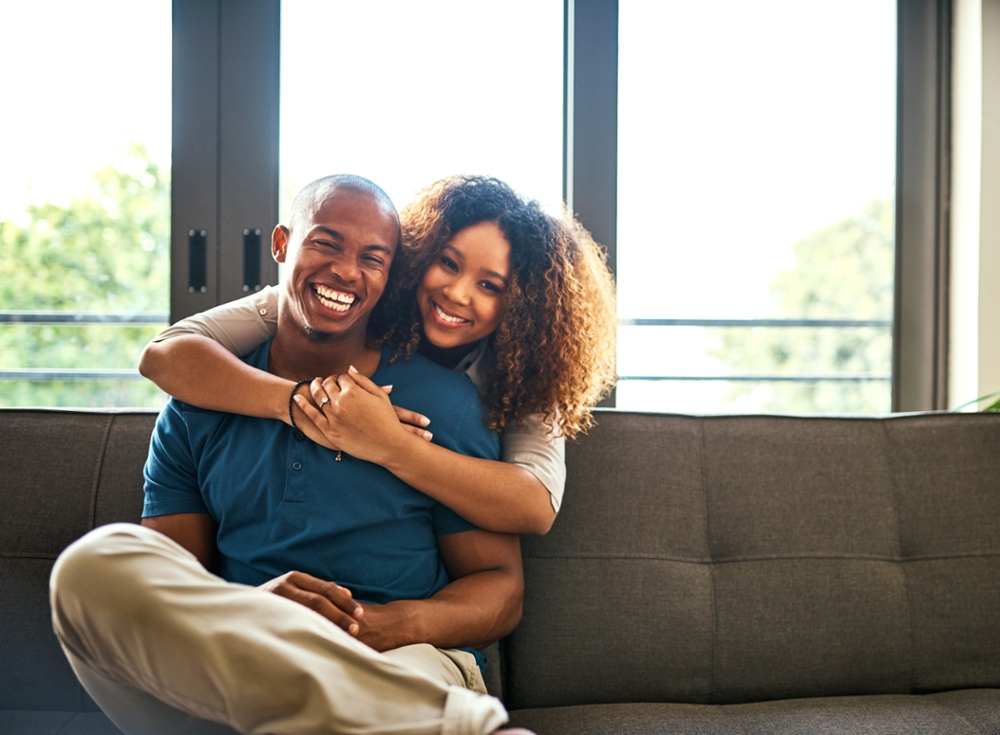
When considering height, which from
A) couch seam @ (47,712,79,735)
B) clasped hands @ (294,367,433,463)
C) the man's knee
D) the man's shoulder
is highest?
the man's shoulder

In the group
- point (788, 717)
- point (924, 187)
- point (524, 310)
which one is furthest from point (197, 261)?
point (924, 187)

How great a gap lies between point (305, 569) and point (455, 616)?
0.24 meters

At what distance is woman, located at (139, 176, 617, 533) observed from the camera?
3.90 feet

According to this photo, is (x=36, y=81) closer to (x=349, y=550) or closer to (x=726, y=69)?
(x=349, y=550)

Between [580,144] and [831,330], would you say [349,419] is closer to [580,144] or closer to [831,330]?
[580,144]

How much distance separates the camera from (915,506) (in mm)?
1457

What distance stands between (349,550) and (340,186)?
1.97ft

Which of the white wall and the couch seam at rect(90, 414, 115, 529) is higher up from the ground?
the white wall

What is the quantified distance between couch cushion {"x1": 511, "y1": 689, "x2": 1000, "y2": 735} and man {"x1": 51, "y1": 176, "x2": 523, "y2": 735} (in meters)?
0.18

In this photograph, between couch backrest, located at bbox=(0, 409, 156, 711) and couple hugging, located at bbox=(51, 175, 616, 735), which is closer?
couple hugging, located at bbox=(51, 175, 616, 735)

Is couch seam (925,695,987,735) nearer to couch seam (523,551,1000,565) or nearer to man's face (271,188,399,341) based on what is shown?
→ couch seam (523,551,1000,565)

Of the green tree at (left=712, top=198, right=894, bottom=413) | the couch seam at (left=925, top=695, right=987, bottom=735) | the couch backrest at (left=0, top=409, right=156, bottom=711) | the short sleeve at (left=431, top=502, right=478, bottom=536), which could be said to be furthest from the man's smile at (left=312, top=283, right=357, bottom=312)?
the green tree at (left=712, top=198, right=894, bottom=413)

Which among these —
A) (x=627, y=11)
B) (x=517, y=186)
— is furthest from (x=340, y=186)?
(x=627, y=11)

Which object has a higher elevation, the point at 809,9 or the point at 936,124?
the point at 809,9
